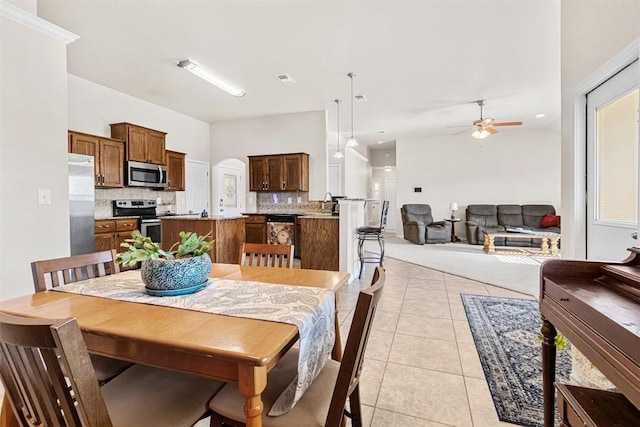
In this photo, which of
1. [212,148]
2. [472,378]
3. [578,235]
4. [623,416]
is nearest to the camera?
[623,416]

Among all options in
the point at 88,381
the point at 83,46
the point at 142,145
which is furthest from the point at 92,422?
the point at 142,145

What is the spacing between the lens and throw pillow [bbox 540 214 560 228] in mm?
6871

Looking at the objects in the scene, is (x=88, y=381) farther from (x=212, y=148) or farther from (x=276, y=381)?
(x=212, y=148)

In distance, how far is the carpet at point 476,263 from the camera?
4.13 meters

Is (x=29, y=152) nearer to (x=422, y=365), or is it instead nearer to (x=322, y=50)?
(x=322, y=50)

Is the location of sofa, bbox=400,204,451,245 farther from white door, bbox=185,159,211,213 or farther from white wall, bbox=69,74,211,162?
white wall, bbox=69,74,211,162

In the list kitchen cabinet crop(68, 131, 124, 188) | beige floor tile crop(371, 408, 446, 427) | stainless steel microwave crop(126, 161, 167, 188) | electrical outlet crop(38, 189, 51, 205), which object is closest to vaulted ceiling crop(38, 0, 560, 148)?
kitchen cabinet crop(68, 131, 124, 188)

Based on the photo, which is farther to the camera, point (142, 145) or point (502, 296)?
point (142, 145)

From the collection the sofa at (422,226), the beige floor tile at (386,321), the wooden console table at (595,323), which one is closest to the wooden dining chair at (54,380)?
the wooden console table at (595,323)

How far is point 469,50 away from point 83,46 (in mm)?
4506

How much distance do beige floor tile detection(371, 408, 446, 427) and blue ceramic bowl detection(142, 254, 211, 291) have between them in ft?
3.83

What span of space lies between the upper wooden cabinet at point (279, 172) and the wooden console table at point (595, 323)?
192 inches

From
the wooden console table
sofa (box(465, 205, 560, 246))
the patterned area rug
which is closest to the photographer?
the wooden console table

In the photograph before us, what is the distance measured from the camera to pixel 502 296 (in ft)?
11.5
